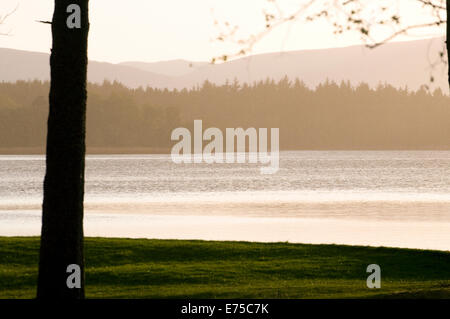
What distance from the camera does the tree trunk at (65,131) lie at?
12172 millimetres

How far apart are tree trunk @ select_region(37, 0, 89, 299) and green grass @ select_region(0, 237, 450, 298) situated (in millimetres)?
→ 4167

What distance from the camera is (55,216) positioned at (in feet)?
40.5

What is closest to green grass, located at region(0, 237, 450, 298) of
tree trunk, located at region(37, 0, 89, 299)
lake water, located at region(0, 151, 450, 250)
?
tree trunk, located at region(37, 0, 89, 299)

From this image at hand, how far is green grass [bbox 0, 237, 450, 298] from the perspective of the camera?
17188 millimetres

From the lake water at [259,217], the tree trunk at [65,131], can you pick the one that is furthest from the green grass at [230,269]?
the lake water at [259,217]

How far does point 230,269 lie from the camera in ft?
71.1

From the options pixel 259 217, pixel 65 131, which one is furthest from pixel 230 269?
pixel 259 217

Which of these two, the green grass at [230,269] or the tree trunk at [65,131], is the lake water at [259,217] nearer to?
the green grass at [230,269]

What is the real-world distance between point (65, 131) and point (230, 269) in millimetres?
10163

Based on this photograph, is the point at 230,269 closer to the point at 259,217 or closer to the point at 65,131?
the point at 65,131

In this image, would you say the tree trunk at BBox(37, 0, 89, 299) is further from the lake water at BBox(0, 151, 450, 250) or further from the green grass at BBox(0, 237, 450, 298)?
the lake water at BBox(0, 151, 450, 250)
